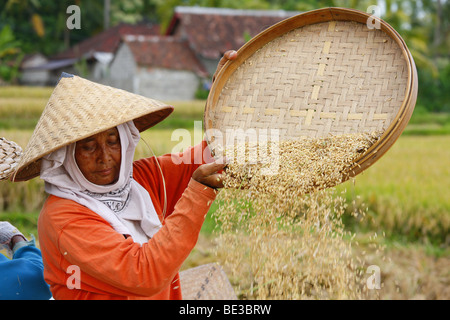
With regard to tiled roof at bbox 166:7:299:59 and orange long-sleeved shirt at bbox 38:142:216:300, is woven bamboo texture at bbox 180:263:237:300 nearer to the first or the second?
orange long-sleeved shirt at bbox 38:142:216:300

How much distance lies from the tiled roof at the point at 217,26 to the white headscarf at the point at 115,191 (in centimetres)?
1547

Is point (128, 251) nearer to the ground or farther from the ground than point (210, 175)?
nearer to the ground

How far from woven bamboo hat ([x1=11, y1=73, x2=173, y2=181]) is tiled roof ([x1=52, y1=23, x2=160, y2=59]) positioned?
71.0 ft

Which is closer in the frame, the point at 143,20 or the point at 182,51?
the point at 182,51

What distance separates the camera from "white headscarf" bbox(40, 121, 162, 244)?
5.58 feet

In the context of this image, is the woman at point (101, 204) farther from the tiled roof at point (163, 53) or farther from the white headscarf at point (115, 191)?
the tiled roof at point (163, 53)

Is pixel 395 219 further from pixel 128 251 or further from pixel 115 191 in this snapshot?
pixel 128 251

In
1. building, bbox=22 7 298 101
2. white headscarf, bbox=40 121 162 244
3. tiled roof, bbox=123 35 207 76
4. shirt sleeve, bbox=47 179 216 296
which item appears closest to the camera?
shirt sleeve, bbox=47 179 216 296

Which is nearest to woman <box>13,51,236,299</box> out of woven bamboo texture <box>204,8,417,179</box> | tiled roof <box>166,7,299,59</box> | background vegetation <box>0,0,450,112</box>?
woven bamboo texture <box>204,8,417,179</box>

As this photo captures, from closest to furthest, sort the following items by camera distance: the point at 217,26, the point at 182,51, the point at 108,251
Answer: the point at 108,251, the point at 182,51, the point at 217,26

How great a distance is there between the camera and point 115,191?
182cm

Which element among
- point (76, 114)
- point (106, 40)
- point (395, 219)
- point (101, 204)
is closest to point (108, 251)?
point (101, 204)

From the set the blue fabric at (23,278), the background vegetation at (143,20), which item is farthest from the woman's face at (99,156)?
the background vegetation at (143,20)

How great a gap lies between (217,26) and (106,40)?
7788 millimetres
